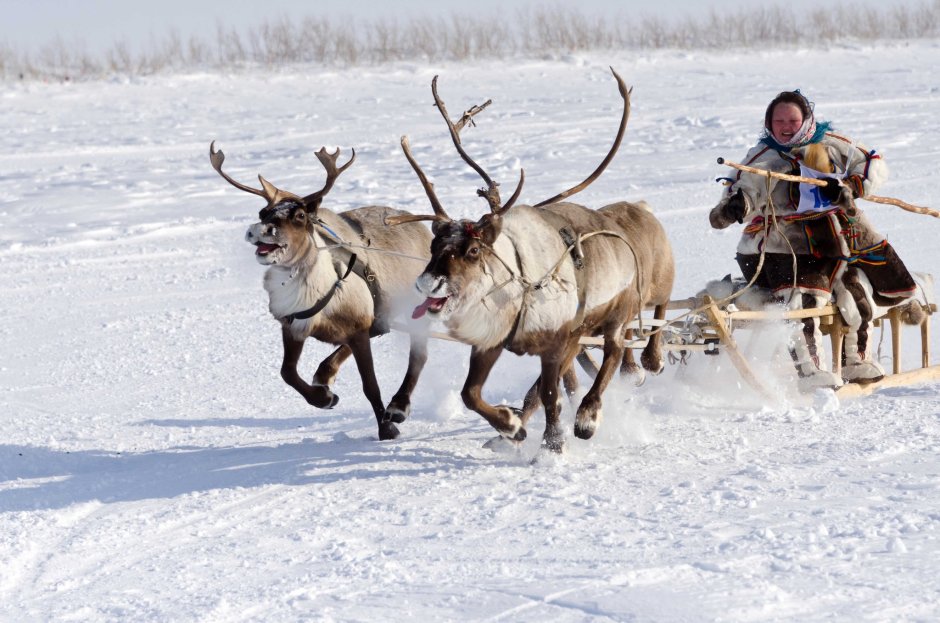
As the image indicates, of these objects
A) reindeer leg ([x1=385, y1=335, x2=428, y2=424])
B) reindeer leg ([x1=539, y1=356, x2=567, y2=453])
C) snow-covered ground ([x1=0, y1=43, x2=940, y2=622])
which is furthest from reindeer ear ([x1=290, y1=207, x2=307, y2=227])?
reindeer leg ([x1=539, y1=356, x2=567, y2=453])

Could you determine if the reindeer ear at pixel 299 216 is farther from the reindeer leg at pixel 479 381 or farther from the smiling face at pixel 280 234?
the reindeer leg at pixel 479 381

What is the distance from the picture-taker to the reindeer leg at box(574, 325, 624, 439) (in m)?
5.88

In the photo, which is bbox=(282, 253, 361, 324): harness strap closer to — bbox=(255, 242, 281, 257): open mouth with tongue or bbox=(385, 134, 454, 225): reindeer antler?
bbox=(255, 242, 281, 257): open mouth with tongue

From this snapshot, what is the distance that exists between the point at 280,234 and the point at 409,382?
123 centimetres

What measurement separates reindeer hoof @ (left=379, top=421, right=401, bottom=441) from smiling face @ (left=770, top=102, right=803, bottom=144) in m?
2.61

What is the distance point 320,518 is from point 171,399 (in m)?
2.81

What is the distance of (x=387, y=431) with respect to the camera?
255 inches

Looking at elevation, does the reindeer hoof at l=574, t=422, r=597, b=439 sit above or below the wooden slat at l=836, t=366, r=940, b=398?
above

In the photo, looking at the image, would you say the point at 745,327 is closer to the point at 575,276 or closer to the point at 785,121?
the point at 785,121

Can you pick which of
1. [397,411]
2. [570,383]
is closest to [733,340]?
[570,383]

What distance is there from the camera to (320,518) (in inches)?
201

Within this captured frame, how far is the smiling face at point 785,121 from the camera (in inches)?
259

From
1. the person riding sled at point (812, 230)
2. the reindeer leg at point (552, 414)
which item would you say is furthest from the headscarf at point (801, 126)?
the reindeer leg at point (552, 414)

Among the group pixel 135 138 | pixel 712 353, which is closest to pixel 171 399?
pixel 712 353
